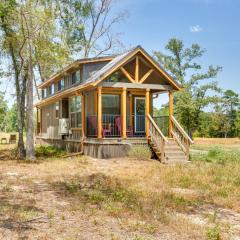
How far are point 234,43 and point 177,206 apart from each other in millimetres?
55942

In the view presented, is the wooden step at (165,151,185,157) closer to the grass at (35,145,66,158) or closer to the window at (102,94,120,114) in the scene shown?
the window at (102,94,120,114)

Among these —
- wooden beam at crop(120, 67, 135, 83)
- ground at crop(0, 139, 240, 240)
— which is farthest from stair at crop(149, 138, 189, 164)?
wooden beam at crop(120, 67, 135, 83)

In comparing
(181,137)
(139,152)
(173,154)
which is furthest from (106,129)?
(173,154)

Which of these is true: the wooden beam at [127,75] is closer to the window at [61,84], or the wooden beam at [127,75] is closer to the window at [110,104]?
the window at [110,104]

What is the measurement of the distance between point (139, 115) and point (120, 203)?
1242 cm

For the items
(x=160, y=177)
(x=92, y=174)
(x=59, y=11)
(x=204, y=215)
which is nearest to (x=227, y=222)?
(x=204, y=215)

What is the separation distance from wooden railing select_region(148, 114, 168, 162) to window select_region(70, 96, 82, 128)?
5.20 meters

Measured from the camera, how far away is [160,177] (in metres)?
12.0

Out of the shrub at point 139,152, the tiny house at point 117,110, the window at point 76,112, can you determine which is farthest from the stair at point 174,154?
the window at point 76,112

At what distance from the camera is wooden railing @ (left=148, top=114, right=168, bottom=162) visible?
16.5 m

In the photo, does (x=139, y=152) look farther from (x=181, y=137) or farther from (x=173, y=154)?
(x=181, y=137)

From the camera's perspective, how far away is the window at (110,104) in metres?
20.1

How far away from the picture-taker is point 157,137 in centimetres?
1789

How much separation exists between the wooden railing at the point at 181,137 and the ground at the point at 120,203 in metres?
3.20
